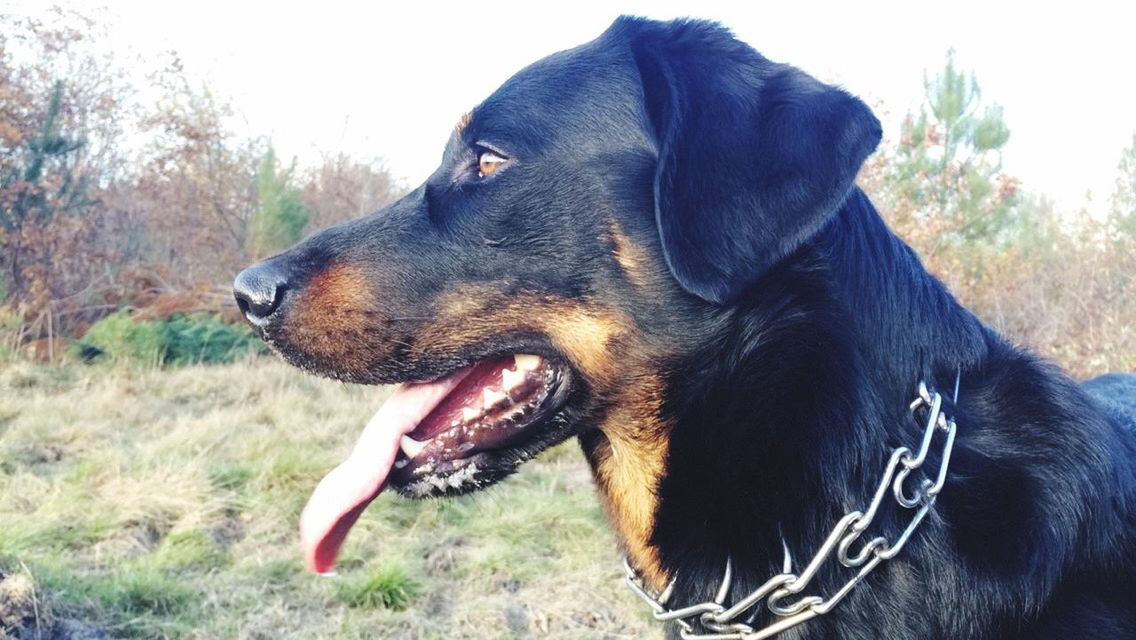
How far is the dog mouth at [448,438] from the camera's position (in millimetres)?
2004

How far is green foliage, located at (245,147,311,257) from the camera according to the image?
566 inches

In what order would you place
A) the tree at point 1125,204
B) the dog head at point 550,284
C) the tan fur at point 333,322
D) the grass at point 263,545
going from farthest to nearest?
the tree at point 1125,204, the grass at point 263,545, the tan fur at point 333,322, the dog head at point 550,284

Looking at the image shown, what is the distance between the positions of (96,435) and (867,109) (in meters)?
6.92

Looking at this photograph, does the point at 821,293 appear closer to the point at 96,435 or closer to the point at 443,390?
the point at 443,390

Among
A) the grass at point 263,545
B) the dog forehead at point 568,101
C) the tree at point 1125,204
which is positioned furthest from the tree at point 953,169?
the dog forehead at point 568,101

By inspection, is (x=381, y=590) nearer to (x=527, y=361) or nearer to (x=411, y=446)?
(x=411, y=446)

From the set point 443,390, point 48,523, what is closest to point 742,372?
point 443,390

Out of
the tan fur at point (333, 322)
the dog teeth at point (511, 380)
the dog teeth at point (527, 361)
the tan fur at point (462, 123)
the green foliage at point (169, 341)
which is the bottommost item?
the green foliage at point (169, 341)

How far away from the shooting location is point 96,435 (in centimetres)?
700

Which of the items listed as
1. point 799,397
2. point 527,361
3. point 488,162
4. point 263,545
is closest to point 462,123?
point 488,162

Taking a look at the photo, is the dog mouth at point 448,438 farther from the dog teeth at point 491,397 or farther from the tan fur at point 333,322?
the tan fur at point 333,322

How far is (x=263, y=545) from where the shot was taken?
470cm

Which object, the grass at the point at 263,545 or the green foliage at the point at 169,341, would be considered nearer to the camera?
the grass at the point at 263,545

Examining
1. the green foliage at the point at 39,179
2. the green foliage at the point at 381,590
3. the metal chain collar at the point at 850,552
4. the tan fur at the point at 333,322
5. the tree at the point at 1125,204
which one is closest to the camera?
the metal chain collar at the point at 850,552
